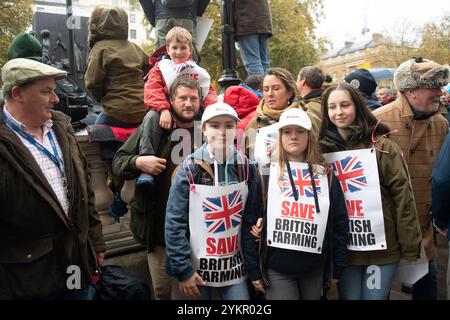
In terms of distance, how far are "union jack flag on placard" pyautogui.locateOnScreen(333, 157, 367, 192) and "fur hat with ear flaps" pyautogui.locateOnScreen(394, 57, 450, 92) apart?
95cm

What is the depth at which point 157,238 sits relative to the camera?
2.88 m

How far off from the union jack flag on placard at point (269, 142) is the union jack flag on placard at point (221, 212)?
0.52 metres

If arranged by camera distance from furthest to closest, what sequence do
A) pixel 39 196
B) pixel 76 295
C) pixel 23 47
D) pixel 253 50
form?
1. pixel 253 50
2. pixel 23 47
3. pixel 76 295
4. pixel 39 196

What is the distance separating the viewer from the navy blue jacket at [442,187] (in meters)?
2.54

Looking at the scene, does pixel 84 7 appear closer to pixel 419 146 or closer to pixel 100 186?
pixel 100 186

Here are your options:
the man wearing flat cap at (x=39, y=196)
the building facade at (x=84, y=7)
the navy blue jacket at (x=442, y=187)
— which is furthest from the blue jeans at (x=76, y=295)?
the building facade at (x=84, y=7)

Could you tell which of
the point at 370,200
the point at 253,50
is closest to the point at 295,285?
the point at 370,200

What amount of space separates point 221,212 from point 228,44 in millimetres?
3346

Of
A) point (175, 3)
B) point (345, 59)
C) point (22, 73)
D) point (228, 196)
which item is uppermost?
point (345, 59)

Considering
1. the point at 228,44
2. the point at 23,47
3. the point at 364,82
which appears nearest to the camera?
the point at 23,47

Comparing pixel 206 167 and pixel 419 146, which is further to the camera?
pixel 419 146

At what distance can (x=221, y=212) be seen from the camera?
2467 mm

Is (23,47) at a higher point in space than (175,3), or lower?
lower
